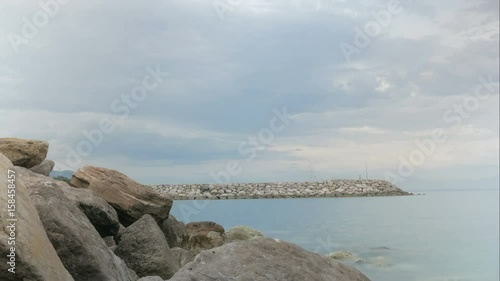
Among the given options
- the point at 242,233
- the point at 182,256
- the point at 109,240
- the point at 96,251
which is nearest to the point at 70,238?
the point at 96,251

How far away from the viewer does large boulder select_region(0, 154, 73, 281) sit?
224 inches

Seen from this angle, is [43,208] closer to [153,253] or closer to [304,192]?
[153,253]

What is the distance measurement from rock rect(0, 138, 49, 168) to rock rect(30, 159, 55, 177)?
64 cm

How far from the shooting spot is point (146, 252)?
11.0 m

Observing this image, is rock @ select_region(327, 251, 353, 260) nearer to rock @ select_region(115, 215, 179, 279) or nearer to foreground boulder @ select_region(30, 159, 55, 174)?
rock @ select_region(115, 215, 179, 279)

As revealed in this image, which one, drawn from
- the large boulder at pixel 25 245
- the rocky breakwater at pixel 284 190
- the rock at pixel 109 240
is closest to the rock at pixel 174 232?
the rock at pixel 109 240

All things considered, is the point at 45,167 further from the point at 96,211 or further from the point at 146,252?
the point at 146,252

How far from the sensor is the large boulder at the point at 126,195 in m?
14.0

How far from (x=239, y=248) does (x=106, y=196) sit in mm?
8600

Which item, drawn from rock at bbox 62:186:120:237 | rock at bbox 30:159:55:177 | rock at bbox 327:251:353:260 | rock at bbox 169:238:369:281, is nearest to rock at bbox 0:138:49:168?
rock at bbox 30:159:55:177

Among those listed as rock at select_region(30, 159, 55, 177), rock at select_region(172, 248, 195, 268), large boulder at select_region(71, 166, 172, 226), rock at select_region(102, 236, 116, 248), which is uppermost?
Answer: rock at select_region(30, 159, 55, 177)

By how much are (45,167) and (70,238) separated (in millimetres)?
8324

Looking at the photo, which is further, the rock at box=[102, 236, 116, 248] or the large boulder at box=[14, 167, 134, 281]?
the rock at box=[102, 236, 116, 248]

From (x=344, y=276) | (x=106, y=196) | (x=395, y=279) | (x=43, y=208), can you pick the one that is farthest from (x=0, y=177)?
(x=395, y=279)
